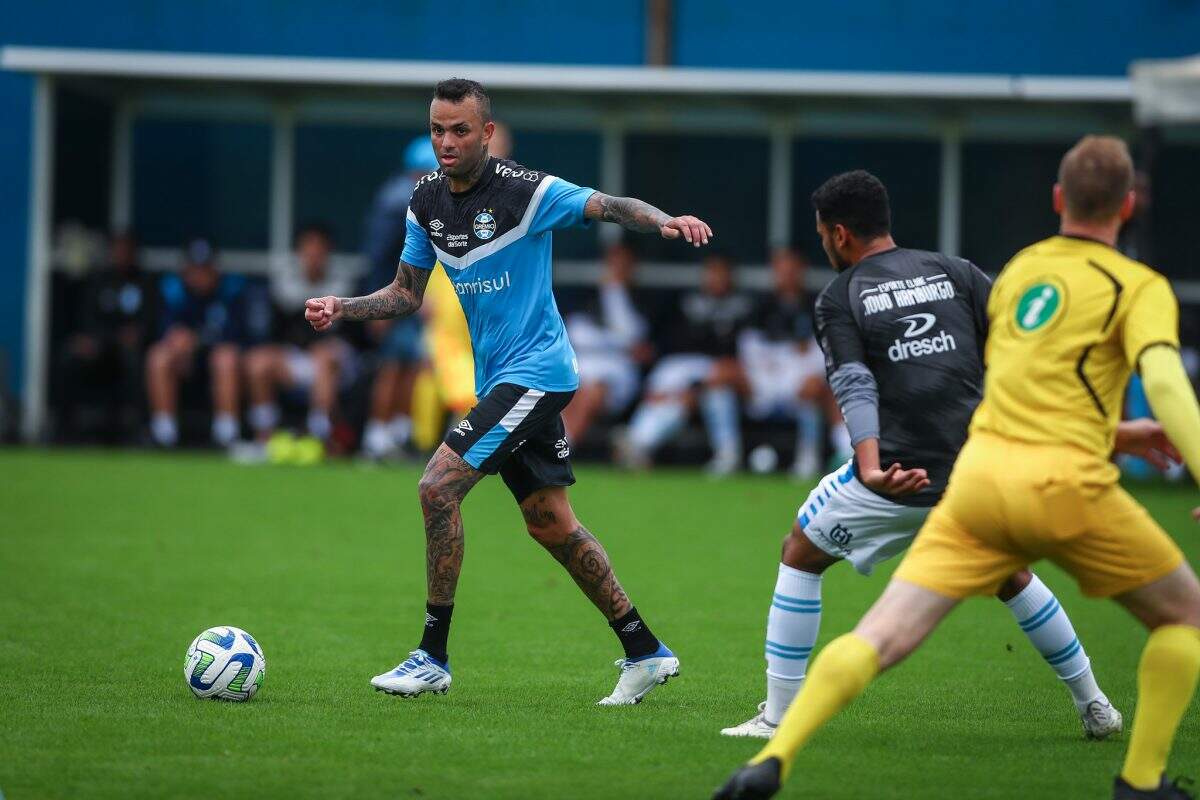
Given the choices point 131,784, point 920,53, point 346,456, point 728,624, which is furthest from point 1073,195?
point 920,53

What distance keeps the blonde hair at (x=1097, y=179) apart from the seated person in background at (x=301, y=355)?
13.1 m

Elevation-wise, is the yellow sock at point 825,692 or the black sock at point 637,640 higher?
the yellow sock at point 825,692

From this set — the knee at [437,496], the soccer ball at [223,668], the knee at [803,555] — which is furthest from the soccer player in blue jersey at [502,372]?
the knee at [803,555]

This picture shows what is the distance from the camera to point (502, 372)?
6910mm

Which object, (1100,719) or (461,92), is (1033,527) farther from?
(461,92)

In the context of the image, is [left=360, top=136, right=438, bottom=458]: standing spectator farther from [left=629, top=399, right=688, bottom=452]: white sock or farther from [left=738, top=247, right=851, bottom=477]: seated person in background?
[left=738, top=247, right=851, bottom=477]: seated person in background

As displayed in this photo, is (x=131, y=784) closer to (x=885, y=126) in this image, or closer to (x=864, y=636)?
(x=864, y=636)

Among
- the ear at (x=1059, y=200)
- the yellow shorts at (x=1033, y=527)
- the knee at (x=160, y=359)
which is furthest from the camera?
the knee at (x=160, y=359)

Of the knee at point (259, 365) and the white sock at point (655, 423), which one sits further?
the knee at point (259, 365)

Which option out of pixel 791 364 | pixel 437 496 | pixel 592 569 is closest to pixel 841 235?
pixel 592 569

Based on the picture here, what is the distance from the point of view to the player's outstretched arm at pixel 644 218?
6215 mm

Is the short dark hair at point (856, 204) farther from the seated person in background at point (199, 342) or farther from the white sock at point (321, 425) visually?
the seated person in background at point (199, 342)

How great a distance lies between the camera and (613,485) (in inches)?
611

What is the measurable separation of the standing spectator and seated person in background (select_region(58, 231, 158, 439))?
2.35m
